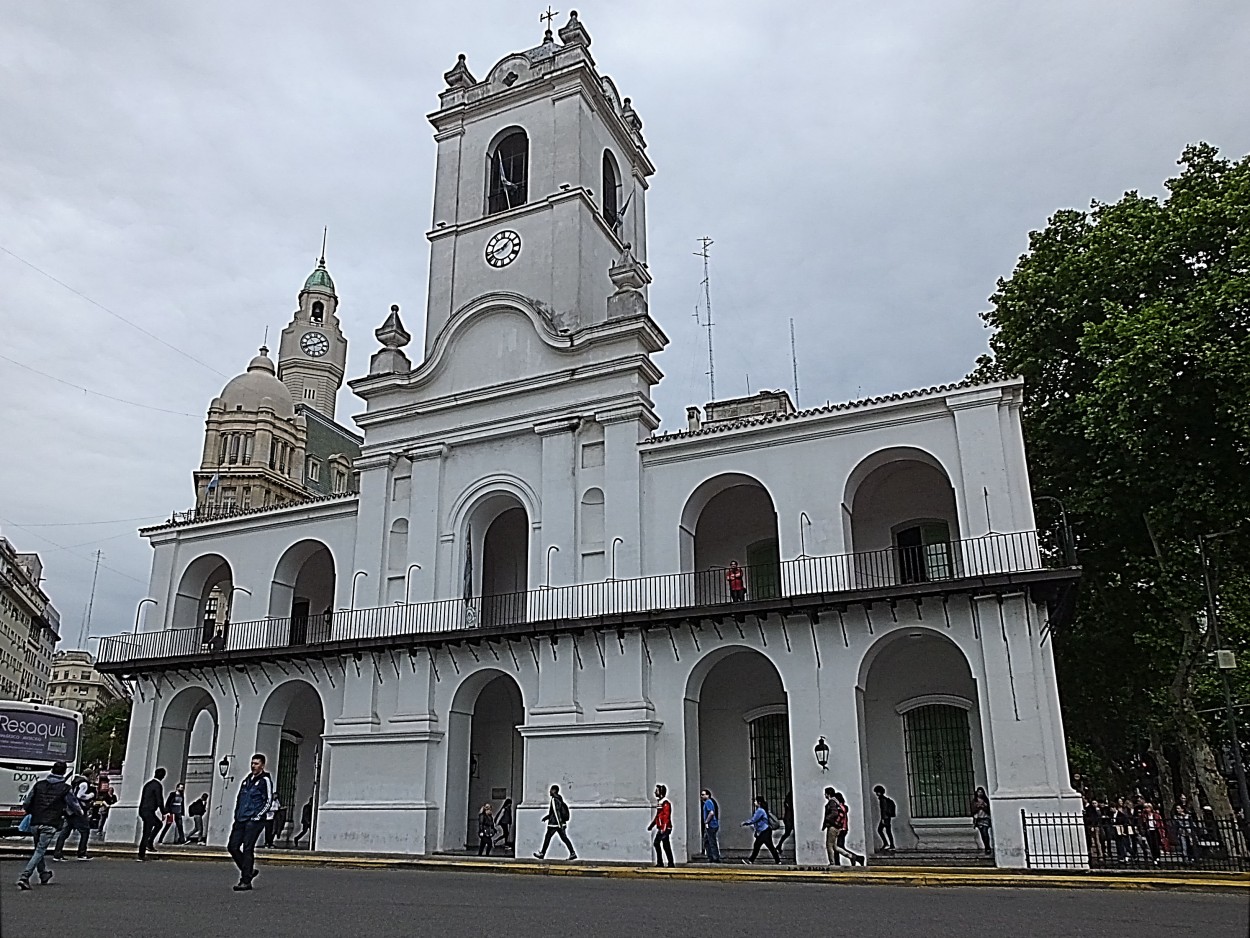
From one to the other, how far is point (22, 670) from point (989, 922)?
290 ft

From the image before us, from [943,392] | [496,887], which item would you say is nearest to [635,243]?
[943,392]

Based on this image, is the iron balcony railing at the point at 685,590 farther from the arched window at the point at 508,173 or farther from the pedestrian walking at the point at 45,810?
the arched window at the point at 508,173

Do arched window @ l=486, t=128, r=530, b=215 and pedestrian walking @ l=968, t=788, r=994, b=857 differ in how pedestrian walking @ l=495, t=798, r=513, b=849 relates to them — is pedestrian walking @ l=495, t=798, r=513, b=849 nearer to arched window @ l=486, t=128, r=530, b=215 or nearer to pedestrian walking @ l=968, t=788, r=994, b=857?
pedestrian walking @ l=968, t=788, r=994, b=857

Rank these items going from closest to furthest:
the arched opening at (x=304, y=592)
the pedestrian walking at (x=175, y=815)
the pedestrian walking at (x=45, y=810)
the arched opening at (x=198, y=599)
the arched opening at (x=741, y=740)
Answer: the pedestrian walking at (x=45, y=810) → the arched opening at (x=741, y=740) → the pedestrian walking at (x=175, y=815) → the arched opening at (x=304, y=592) → the arched opening at (x=198, y=599)

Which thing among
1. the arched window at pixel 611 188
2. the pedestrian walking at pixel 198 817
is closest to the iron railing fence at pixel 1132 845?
the arched window at pixel 611 188

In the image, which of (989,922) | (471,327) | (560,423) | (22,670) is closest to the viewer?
(989,922)

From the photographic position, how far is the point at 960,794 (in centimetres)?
2045

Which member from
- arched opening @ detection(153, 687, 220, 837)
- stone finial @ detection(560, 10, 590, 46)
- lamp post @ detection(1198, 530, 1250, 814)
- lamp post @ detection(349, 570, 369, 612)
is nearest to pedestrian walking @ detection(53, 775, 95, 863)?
arched opening @ detection(153, 687, 220, 837)

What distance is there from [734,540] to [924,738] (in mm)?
6097

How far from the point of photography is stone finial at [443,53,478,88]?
95.9 feet

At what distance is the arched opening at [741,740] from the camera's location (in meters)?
21.9

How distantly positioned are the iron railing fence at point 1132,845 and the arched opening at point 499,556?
39.0ft

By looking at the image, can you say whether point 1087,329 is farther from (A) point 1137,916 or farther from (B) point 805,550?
(A) point 1137,916

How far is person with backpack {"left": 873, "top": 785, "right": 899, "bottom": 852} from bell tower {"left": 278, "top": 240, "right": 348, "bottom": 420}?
54.3 meters
